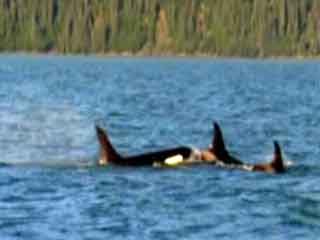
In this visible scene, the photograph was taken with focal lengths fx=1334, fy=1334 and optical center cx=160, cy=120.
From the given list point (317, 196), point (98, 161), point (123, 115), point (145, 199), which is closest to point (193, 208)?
point (145, 199)

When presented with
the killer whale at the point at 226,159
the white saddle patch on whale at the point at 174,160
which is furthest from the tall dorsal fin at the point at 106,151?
the killer whale at the point at 226,159

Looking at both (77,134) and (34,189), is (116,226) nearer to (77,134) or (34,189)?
(34,189)

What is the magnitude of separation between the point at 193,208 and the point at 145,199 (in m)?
1.58

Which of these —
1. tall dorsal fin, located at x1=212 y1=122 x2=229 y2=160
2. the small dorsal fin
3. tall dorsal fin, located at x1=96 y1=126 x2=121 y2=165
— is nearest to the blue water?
tall dorsal fin, located at x1=96 y1=126 x2=121 y2=165

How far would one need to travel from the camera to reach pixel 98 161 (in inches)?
1430

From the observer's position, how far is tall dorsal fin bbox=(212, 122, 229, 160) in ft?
115

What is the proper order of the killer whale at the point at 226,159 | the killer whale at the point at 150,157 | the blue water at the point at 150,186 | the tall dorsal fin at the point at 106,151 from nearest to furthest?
the blue water at the point at 150,186, the killer whale at the point at 226,159, the killer whale at the point at 150,157, the tall dorsal fin at the point at 106,151

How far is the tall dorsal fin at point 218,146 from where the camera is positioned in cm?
3512

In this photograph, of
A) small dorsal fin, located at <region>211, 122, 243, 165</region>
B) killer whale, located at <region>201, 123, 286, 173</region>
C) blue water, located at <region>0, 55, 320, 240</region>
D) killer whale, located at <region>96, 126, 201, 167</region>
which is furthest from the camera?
small dorsal fin, located at <region>211, 122, 243, 165</region>

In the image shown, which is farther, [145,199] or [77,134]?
Result: [77,134]

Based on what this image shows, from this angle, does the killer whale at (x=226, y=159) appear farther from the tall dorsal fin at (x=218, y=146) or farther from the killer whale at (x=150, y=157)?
the killer whale at (x=150, y=157)

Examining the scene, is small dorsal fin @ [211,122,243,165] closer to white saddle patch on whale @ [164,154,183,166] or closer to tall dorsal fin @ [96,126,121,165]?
white saddle patch on whale @ [164,154,183,166]

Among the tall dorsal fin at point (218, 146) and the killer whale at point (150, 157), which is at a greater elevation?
the tall dorsal fin at point (218, 146)

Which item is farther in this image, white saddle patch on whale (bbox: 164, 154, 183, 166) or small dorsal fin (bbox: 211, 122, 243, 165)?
small dorsal fin (bbox: 211, 122, 243, 165)
